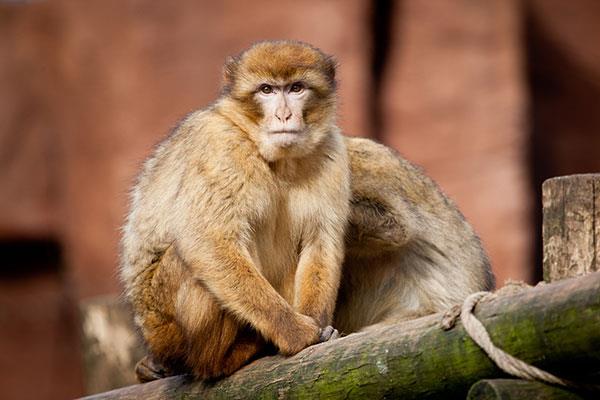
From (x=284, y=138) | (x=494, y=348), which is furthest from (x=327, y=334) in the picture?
(x=494, y=348)

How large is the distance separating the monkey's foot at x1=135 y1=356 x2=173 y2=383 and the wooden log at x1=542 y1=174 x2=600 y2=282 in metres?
2.18

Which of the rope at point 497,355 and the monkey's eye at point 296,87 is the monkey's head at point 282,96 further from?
the rope at point 497,355

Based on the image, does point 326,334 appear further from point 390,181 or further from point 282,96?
point 390,181

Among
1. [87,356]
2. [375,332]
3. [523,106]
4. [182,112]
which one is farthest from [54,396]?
[375,332]

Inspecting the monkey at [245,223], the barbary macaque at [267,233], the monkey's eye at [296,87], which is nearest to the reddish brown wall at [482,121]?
the barbary macaque at [267,233]

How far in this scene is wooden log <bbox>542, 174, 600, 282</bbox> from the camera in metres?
4.47

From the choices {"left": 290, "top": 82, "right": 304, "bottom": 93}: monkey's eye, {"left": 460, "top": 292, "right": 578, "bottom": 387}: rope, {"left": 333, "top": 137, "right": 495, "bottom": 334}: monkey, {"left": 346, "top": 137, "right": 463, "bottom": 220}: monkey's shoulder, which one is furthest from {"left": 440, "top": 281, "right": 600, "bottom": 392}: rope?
{"left": 346, "top": 137, "right": 463, "bottom": 220}: monkey's shoulder

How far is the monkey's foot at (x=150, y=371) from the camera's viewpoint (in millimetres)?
6000

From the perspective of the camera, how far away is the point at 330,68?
5.96 meters

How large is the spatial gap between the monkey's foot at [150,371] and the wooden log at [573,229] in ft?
7.14

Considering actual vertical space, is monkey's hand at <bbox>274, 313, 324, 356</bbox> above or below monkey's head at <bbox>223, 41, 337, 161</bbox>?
below

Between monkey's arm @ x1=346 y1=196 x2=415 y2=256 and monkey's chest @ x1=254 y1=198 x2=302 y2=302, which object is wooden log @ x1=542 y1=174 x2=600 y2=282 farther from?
monkey's arm @ x1=346 y1=196 x2=415 y2=256

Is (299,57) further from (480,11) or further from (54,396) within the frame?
(54,396)

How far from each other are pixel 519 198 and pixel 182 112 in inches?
135
